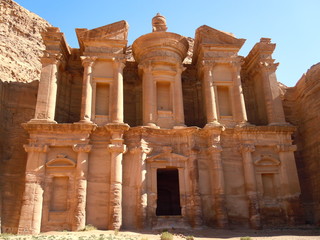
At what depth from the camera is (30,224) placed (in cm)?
1414

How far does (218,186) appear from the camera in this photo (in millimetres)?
15797

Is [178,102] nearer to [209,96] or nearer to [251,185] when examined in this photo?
[209,96]

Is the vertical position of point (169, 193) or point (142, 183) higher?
point (169, 193)

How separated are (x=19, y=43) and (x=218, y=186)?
19.7m

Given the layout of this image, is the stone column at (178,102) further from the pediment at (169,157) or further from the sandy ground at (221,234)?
the sandy ground at (221,234)

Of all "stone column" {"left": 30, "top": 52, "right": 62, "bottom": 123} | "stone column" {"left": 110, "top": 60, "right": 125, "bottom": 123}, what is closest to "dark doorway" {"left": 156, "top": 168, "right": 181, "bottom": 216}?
"stone column" {"left": 110, "top": 60, "right": 125, "bottom": 123}

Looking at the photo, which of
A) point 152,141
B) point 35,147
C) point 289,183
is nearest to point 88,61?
point 35,147

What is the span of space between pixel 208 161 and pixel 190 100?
5765 millimetres

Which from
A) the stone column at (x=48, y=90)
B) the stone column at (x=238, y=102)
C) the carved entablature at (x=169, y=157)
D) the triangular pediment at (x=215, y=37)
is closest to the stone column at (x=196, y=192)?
the carved entablature at (x=169, y=157)

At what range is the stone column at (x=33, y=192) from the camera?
14141 mm

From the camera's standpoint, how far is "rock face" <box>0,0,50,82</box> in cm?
2188

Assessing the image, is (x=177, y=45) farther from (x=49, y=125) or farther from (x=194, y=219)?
(x=194, y=219)

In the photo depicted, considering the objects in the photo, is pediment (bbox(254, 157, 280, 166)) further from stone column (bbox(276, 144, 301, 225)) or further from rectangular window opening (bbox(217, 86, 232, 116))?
rectangular window opening (bbox(217, 86, 232, 116))

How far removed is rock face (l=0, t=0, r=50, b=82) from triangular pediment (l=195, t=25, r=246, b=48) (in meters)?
13.0
